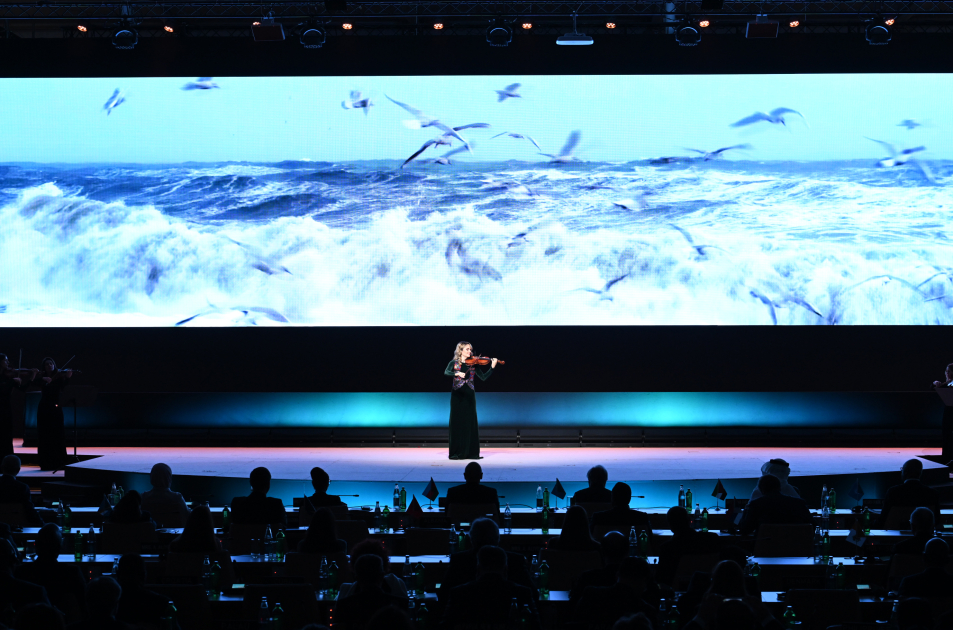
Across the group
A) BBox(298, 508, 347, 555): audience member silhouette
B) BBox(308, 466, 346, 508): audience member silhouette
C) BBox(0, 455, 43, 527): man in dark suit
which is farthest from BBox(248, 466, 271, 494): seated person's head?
BBox(0, 455, 43, 527): man in dark suit

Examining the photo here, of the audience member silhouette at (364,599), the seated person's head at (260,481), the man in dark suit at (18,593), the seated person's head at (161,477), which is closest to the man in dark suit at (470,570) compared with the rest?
the audience member silhouette at (364,599)

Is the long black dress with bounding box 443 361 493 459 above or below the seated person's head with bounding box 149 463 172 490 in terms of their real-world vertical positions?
above

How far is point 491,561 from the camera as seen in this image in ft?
12.2

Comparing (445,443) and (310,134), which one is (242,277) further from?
(445,443)

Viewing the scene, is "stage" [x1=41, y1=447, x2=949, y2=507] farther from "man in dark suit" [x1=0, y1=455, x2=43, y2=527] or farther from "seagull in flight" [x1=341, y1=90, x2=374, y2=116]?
"seagull in flight" [x1=341, y1=90, x2=374, y2=116]

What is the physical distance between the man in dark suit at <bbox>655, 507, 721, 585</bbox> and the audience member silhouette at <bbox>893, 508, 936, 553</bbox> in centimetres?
88

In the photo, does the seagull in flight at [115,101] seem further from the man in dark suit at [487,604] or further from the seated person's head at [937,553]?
the seated person's head at [937,553]

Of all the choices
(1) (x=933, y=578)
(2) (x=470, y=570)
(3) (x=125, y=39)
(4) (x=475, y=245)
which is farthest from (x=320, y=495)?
(3) (x=125, y=39)

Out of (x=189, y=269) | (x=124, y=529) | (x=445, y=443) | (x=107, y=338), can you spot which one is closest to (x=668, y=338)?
(x=445, y=443)

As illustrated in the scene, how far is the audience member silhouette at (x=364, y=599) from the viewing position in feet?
11.7

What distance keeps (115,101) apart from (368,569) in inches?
389

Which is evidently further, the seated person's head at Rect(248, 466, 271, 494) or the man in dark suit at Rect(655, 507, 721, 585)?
the seated person's head at Rect(248, 466, 271, 494)

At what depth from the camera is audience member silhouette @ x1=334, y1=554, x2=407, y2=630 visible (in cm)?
356

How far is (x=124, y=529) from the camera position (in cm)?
533
